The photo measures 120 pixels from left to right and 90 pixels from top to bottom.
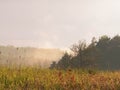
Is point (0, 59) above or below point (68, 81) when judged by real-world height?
above

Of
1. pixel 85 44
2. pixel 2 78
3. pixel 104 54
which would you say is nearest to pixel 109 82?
pixel 2 78

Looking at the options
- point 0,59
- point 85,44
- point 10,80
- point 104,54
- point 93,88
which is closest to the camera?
point 93,88

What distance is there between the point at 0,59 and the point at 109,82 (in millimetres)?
4896

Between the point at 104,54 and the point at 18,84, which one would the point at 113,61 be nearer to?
the point at 104,54

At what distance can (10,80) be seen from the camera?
39.5 ft

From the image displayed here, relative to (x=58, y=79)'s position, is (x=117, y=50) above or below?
above

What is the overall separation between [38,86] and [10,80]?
1.28 metres

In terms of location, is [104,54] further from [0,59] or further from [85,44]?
[0,59]

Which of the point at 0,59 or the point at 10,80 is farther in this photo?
the point at 0,59

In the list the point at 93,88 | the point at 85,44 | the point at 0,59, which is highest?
the point at 85,44

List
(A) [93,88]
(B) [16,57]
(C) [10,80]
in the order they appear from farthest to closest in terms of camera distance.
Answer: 1. (B) [16,57]
2. (C) [10,80]
3. (A) [93,88]

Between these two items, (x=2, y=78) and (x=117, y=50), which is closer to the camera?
(x=2, y=78)

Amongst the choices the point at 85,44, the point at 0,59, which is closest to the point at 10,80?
the point at 0,59

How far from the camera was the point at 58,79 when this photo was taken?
12.3 m
